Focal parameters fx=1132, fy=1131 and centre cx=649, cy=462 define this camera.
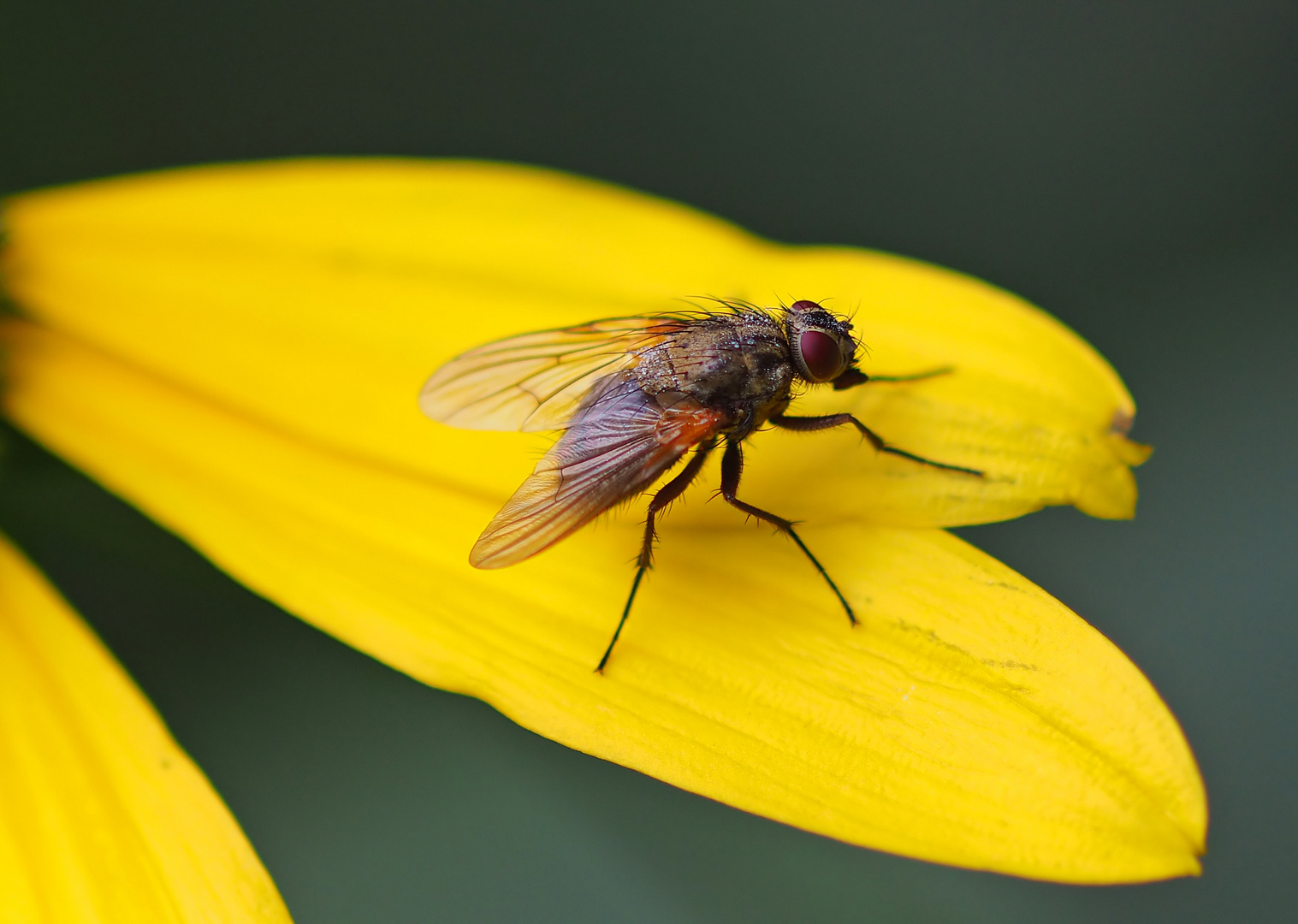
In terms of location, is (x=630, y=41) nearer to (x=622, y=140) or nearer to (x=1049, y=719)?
(x=622, y=140)

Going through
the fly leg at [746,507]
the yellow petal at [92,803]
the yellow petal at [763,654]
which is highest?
the fly leg at [746,507]

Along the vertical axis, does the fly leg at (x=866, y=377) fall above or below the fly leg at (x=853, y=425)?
above

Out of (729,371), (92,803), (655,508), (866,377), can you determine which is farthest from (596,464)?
(92,803)

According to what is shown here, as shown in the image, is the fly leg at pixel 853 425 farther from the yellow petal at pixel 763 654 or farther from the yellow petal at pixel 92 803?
the yellow petal at pixel 92 803

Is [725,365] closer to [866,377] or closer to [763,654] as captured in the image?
[866,377]

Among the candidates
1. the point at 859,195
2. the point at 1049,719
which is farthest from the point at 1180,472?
the point at 859,195

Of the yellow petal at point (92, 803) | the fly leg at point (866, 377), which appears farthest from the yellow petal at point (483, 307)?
the yellow petal at point (92, 803)
